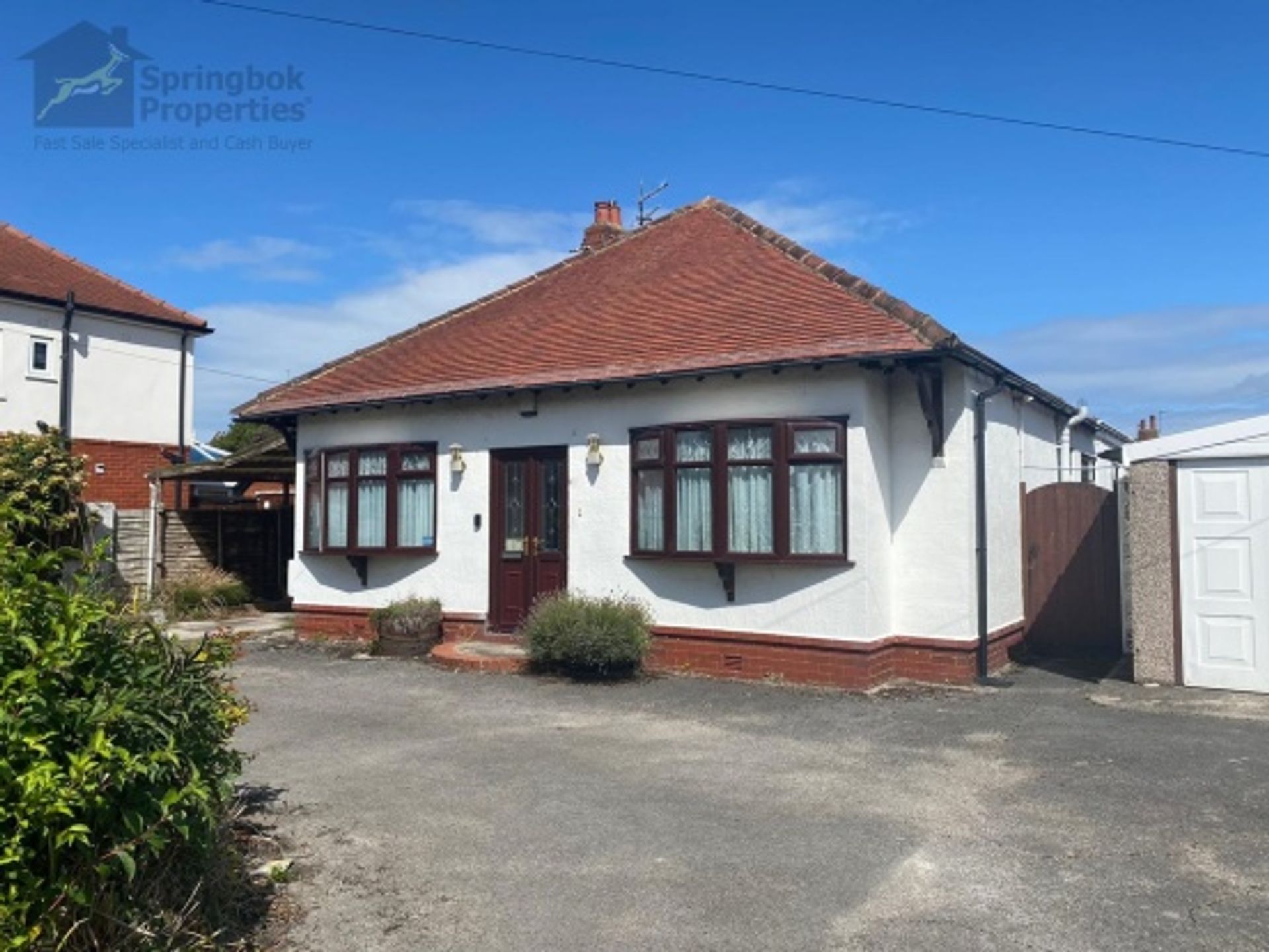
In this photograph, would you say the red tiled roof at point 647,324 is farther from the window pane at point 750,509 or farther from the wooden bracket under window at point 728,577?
the wooden bracket under window at point 728,577

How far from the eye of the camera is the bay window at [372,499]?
12.7 m

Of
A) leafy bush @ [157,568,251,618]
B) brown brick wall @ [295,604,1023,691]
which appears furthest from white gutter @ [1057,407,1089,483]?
leafy bush @ [157,568,251,618]

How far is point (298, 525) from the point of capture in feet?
46.8

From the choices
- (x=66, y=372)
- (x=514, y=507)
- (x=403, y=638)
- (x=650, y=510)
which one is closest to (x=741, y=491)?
(x=650, y=510)

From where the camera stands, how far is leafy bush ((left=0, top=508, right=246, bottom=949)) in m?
2.98

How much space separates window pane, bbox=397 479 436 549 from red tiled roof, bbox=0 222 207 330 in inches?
449

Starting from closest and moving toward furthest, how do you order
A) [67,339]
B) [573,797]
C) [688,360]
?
[573,797] → [688,360] → [67,339]

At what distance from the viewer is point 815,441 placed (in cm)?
988

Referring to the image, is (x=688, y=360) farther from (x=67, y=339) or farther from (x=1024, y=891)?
(x=67, y=339)

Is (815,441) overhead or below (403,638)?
overhead

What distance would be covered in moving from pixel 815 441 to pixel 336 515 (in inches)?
273

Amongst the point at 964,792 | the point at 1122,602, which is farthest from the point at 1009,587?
the point at 964,792

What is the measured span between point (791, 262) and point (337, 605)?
7.56 m

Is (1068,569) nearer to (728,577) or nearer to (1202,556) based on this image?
(1202,556)
